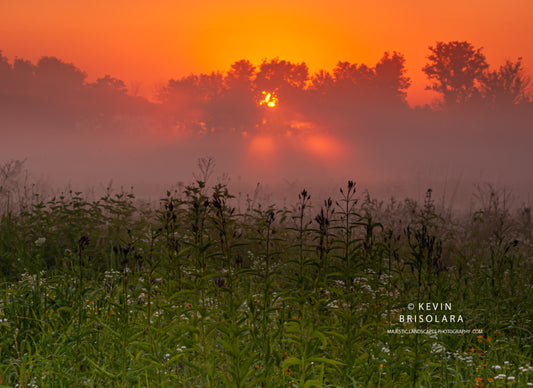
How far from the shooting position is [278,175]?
48906mm

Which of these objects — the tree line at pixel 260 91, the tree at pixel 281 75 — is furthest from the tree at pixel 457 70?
the tree at pixel 281 75

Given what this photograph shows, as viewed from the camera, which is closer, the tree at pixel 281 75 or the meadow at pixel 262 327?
the meadow at pixel 262 327

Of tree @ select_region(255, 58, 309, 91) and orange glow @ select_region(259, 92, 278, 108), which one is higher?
tree @ select_region(255, 58, 309, 91)

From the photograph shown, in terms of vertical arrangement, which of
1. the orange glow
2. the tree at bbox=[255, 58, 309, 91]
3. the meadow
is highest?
the tree at bbox=[255, 58, 309, 91]

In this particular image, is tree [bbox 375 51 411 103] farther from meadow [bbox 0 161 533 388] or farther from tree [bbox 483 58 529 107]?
meadow [bbox 0 161 533 388]

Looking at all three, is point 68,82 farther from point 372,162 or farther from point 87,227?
point 87,227

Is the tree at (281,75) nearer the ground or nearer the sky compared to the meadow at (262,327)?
nearer the sky

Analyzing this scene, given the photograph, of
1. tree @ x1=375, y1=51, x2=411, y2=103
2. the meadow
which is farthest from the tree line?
the meadow

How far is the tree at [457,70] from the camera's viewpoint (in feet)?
181

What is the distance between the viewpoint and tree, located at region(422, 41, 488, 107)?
5512 centimetres

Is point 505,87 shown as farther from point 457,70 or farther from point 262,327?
point 262,327

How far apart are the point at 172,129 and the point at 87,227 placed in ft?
206

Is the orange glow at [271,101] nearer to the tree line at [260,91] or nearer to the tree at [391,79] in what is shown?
the tree line at [260,91]

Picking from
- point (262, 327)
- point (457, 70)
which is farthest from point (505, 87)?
point (262, 327)
